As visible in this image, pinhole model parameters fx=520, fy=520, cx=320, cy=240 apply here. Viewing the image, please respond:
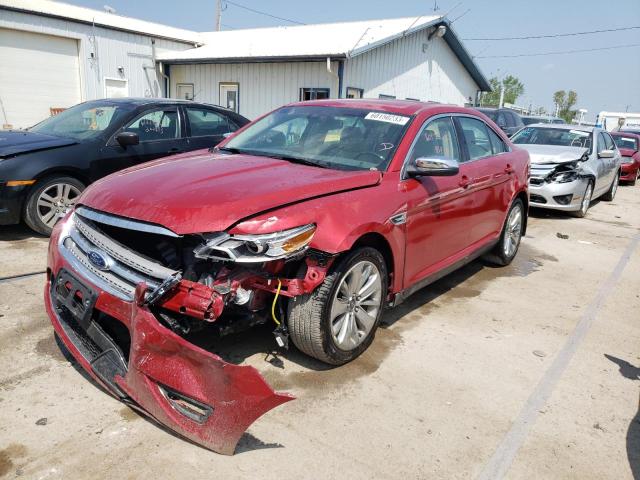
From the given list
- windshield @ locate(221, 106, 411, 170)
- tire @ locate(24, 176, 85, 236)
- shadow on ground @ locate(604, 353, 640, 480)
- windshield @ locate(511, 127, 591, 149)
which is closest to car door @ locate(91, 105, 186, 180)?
tire @ locate(24, 176, 85, 236)

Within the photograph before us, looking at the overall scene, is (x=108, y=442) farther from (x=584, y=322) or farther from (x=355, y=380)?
(x=584, y=322)

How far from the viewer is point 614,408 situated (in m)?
3.23

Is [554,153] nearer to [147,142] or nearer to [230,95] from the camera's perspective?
[147,142]

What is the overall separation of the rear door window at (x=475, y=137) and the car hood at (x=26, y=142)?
442 centimetres

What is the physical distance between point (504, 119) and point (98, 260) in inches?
657

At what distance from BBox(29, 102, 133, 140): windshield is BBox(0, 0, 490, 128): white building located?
8.46 meters

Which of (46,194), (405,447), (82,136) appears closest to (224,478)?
(405,447)

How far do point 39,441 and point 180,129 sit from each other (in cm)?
507

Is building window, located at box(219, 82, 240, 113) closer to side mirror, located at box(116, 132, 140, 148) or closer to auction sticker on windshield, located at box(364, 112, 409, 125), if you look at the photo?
side mirror, located at box(116, 132, 140, 148)

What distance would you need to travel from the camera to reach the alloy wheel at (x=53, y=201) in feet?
19.2

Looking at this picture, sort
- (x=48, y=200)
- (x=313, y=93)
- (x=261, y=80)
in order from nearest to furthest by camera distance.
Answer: (x=48, y=200), (x=313, y=93), (x=261, y=80)

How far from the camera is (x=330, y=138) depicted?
4.00 metres

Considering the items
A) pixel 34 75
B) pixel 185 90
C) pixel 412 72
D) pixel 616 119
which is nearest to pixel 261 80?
pixel 185 90

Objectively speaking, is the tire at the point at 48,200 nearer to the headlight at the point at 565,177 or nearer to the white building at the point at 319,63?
the headlight at the point at 565,177
